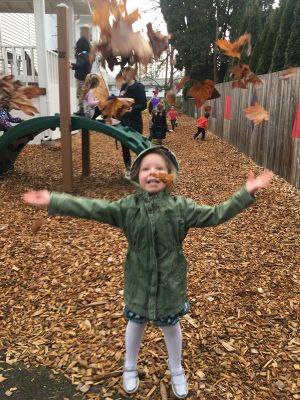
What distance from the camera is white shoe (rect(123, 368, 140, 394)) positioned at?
2.46 m

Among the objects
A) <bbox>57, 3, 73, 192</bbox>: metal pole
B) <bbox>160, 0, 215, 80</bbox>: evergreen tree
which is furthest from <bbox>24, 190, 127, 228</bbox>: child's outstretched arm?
<bbox>160, 0, 215, 80</bbox>: evergreen tree

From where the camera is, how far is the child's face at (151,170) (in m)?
2.14

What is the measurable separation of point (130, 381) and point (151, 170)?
1.29 m

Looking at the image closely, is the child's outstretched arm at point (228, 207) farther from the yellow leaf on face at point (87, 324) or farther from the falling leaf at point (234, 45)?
the yellow leaf on face at point (87, 324)

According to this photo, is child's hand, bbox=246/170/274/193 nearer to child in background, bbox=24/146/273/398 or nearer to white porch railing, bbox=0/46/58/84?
child in background, bbox=24/146/273/398

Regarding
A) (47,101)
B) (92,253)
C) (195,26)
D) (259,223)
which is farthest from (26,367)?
(195,26)

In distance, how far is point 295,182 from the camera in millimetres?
7145

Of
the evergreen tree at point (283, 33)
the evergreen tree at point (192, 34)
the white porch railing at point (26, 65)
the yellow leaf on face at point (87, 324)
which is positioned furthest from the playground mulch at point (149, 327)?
the evergreen tree at point (192, 34)

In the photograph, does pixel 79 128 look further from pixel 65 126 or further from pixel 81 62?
pixel 81 62

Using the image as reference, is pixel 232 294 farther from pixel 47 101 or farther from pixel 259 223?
pixel 47 101

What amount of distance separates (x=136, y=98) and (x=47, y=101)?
4775 millimetres

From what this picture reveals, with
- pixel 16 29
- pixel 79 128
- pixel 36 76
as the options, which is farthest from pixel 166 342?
pixel 16 29

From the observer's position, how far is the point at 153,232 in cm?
211

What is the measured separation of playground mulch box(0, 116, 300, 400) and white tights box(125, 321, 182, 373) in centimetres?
19
